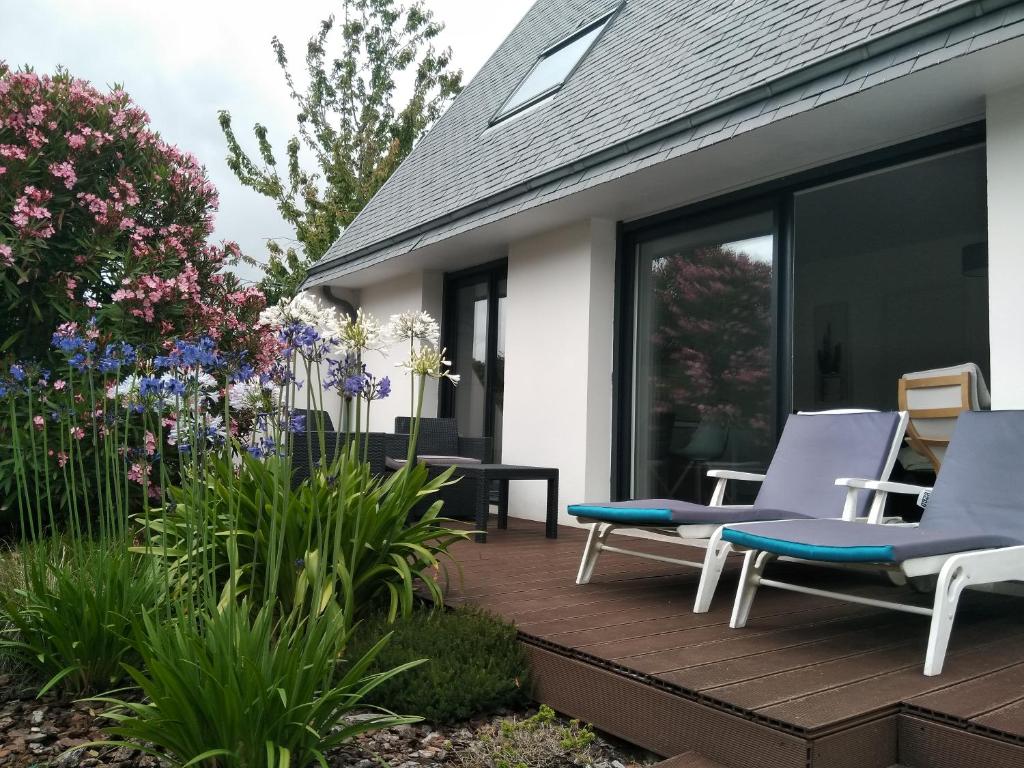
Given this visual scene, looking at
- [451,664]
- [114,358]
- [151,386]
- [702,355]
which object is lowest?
[451,664]

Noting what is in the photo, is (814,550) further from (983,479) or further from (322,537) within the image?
(322,537)

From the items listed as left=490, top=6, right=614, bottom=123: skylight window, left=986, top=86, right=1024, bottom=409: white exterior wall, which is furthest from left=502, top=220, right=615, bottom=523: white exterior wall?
left=986, top=86, right=1024, bottom=409: white exterior wall

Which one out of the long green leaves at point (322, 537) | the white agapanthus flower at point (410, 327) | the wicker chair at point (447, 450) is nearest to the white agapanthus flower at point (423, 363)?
the white agapanthus flower at point (410, 327)

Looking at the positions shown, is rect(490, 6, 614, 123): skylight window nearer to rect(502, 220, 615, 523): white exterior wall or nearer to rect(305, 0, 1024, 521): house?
rect(305, 0, 1024, 521): house

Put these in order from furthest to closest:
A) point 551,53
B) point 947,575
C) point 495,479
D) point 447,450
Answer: point 551,53
point 447,450
point 495,479
point 947,575

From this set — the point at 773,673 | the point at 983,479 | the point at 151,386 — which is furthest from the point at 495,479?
the point at 151,386

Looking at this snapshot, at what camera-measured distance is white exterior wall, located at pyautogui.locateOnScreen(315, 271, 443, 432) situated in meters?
9.41

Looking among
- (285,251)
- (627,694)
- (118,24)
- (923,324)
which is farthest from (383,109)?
(627,694)

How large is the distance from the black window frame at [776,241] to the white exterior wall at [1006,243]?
0.33 meters

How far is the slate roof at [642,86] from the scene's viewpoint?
4.26m

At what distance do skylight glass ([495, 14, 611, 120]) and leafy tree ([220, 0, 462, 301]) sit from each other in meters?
8.71

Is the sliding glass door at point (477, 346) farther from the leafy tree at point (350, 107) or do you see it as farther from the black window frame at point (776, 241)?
the leafy tree at point (350, 107)

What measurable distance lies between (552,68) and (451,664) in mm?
7496

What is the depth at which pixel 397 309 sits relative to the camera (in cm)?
993
